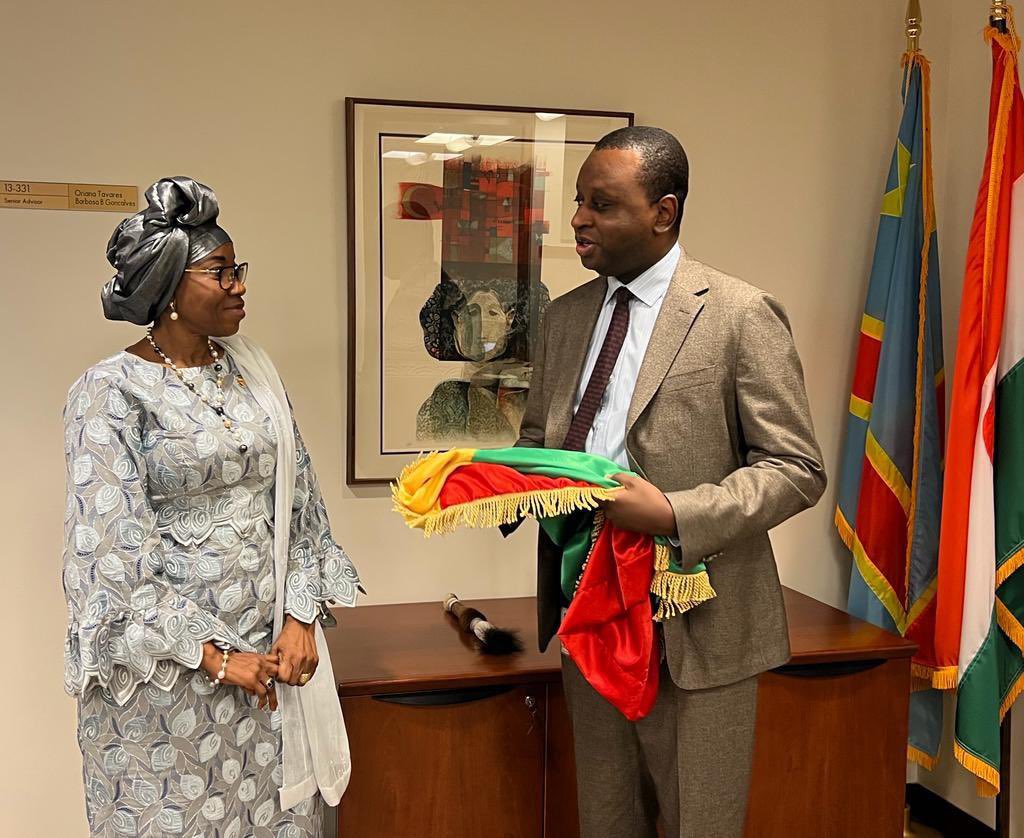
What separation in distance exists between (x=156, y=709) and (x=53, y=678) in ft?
2.93

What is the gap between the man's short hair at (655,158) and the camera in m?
1.94

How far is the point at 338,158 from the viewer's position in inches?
109

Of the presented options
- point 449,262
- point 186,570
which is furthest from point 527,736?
point 449,262

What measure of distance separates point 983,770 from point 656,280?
1.61 metres

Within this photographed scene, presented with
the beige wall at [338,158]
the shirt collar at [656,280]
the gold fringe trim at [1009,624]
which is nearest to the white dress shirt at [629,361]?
the shirt collar at [656,280]

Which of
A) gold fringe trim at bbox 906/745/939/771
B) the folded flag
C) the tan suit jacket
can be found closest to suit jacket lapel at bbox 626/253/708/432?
the tan suit jacket

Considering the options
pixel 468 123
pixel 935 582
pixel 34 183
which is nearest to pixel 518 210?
pixel 468 123

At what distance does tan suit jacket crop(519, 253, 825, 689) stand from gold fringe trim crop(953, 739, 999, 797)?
3.34 feet

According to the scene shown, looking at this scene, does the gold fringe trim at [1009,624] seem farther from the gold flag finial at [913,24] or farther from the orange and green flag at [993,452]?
the gold flag finial at [913,24]

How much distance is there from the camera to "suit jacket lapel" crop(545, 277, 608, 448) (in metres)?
2.10

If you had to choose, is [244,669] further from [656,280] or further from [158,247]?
[656,280]

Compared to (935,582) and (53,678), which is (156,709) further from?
(935,582)

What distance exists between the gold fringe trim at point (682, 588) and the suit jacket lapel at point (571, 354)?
1.15ft

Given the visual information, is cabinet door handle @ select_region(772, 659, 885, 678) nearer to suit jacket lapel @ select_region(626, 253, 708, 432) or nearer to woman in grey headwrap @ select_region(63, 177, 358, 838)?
suit jacket lapel @ select_region(626, 253, 708, 432)
